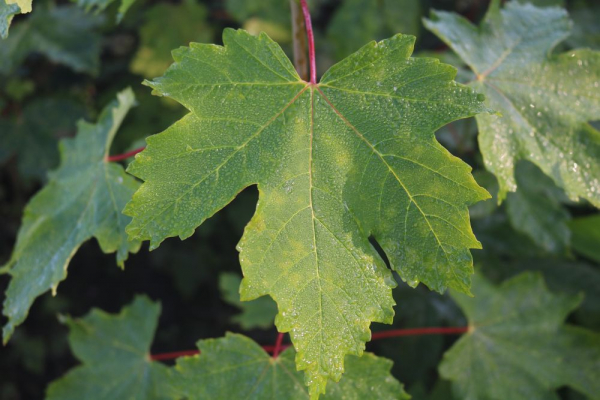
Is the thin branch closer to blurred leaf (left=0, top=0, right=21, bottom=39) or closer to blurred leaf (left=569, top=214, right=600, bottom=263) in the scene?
blurred leaf (left=0, top=0, right=21, bottom=39)

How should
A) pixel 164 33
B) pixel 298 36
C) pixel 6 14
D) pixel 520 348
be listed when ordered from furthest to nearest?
pixel 164 33, pixel 520 348, pixel 298 36, pixel 6 14

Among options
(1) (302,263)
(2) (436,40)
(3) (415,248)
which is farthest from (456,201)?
(2) (436,40)

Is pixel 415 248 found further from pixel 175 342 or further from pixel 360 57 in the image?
pixel 175 342

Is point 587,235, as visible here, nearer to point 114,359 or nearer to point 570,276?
point 570,276

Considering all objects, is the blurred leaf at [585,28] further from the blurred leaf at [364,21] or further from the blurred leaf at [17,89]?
the blurred leaf at [17,89]

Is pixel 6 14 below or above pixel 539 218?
above

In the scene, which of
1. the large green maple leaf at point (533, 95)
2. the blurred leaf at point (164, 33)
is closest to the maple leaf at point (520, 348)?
the large green maple leaf at point (533, 95)

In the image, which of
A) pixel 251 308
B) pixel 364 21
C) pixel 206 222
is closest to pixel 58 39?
pixel 206 222
